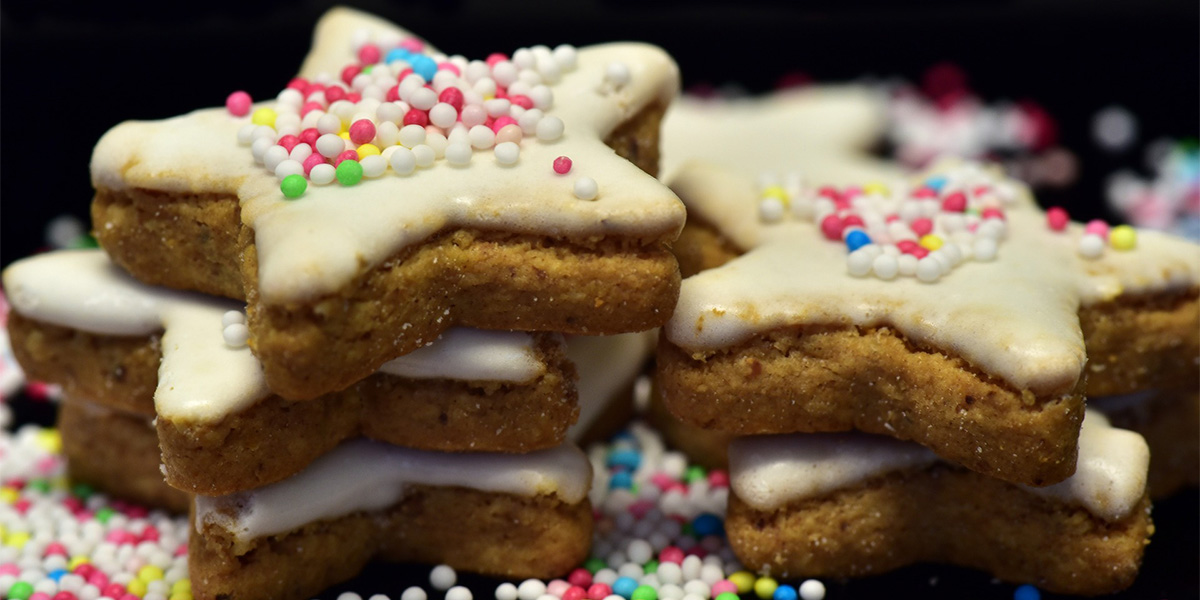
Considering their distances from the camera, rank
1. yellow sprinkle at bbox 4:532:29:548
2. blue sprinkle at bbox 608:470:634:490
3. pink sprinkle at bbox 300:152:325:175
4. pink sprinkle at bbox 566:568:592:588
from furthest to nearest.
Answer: blue sprinkle at bbox 608:470:634:490 < yellow sprinkle at bbox 4:532:29:548 < pink sprinkle at bbox 566:568:592:588 < pink sprinkle at bbox 300:152:325:175

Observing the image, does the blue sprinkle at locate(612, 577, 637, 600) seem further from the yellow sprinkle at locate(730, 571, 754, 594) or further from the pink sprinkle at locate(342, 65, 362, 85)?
the pink sprinkle at locate(342, 65, 362, 85)

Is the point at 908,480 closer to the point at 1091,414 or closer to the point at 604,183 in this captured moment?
the point at 1091,414

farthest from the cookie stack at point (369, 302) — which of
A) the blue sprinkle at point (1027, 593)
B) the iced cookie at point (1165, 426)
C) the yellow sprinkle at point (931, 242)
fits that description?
the iced cookie at point (1165, 426)

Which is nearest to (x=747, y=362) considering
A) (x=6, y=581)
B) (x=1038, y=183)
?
(x=6, y=581)

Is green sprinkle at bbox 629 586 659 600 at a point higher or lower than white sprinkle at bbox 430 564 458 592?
higher

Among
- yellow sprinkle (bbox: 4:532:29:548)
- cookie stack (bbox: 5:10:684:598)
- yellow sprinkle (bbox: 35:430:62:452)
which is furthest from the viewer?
yellow sprinkle (bbox: 35:430:62:452)

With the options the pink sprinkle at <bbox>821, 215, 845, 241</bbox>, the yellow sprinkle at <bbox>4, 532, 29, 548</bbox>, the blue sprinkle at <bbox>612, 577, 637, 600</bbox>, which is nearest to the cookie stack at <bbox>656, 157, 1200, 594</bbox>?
the pink sprinkle at <bbox>821, 215, 845, 241</bbox>

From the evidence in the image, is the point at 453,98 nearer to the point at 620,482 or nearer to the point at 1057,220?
the point at 620,482

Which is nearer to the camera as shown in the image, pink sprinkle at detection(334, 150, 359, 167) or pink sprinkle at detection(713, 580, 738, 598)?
pink sprinkle at detection(334, 150, 359, 167)
